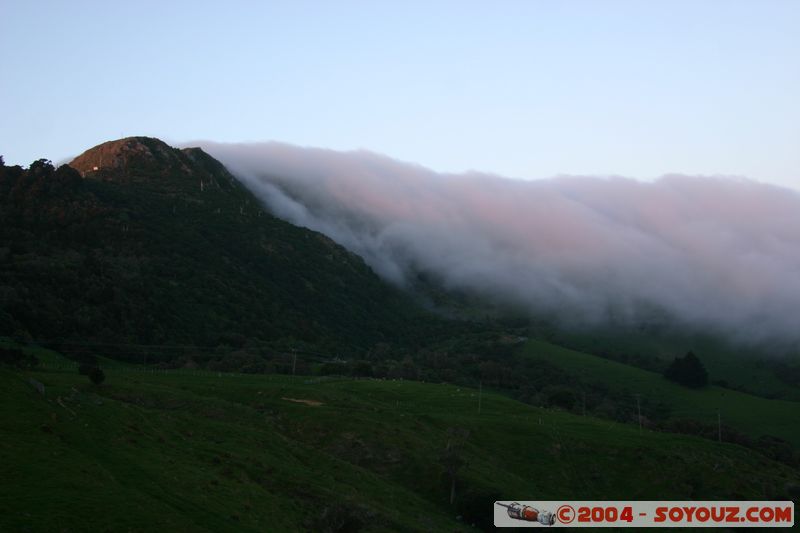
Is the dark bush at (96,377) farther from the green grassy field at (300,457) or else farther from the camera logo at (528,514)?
the camera logo at (528,514)

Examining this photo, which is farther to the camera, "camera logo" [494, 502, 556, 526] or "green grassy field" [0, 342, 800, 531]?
"camera logo" [494, 502, 556, 526]

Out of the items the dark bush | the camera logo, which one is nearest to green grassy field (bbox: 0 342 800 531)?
the dark bush

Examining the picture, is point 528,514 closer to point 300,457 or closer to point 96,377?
point 300,457

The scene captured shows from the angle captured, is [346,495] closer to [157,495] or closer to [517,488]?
[157,495]

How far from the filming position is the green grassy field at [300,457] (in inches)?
1892

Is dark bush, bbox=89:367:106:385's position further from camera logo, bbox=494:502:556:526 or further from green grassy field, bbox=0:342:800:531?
camera logo, bbox=494:502:556:526

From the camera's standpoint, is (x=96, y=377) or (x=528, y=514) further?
(x=96, y=377)

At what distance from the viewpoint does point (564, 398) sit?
17938 cm

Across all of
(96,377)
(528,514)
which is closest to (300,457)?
(528,514)

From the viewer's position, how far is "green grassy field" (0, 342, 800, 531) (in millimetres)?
48062

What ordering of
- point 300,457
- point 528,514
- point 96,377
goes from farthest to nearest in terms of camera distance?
point 96,377
point 300,457
point 528,514

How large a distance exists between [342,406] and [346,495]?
134ft

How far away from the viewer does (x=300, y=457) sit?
267 feet

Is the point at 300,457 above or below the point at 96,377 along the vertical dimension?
below
